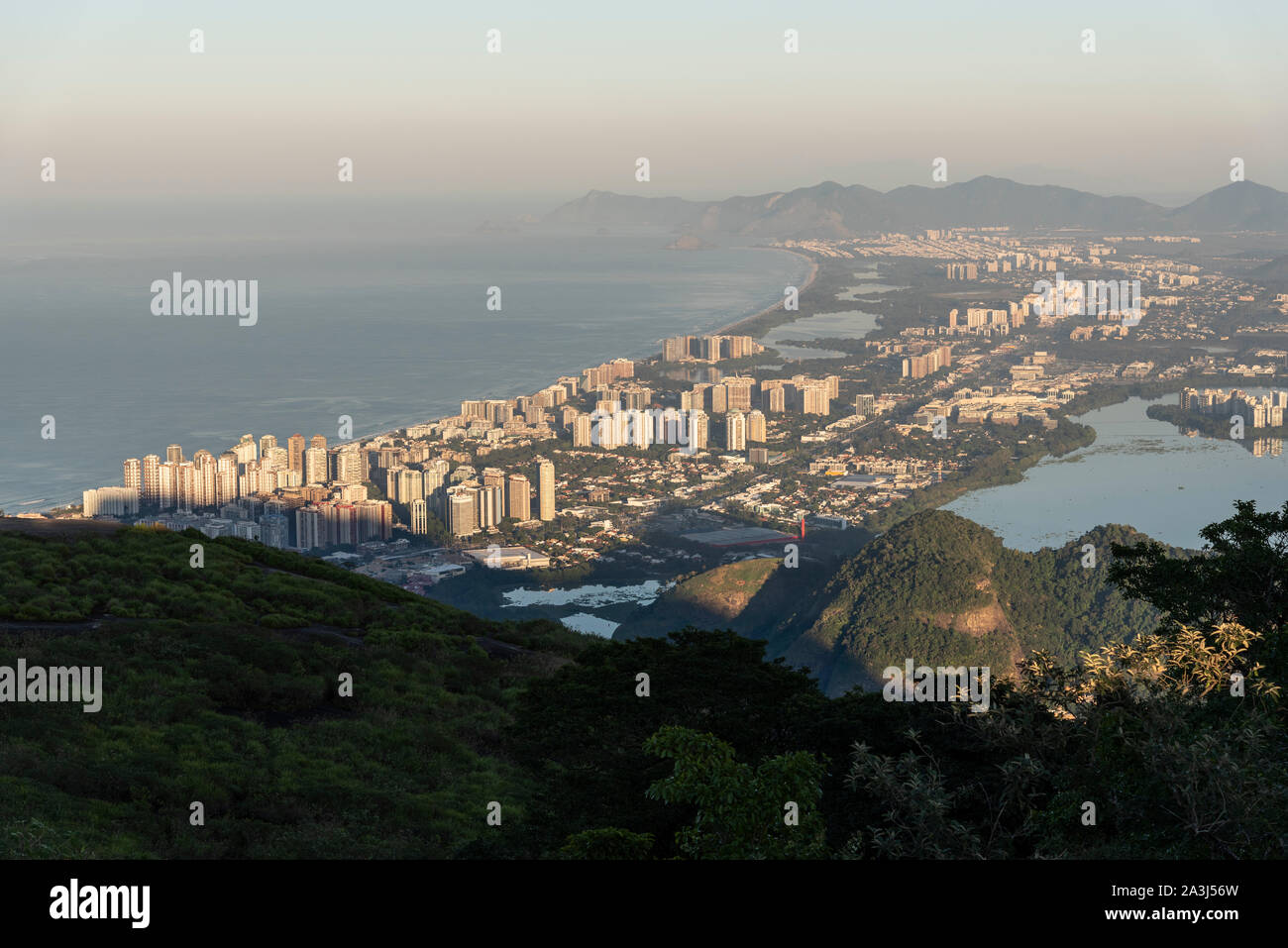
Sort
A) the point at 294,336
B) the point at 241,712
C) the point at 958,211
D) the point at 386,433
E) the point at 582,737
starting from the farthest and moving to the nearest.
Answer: the point at 958,211, the point at 294,336, the point at 386,433, the point at 241,712, the point at 582,737

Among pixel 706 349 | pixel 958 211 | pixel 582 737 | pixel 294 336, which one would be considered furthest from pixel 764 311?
pixel 958 211

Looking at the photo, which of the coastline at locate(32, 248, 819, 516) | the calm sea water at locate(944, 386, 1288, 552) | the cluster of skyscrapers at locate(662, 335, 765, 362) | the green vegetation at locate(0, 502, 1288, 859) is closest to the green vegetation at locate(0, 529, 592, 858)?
A: the green vegetation at locate(0, 502, 1288, 859)

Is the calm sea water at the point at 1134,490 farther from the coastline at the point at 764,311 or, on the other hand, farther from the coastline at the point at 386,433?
the coastline at the point at 764,311

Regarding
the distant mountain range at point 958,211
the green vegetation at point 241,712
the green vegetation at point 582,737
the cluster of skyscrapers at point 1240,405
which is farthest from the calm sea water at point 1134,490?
the distant mountain range at point 958,211

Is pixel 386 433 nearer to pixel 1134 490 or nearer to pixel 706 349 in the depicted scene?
pixel 706 349
